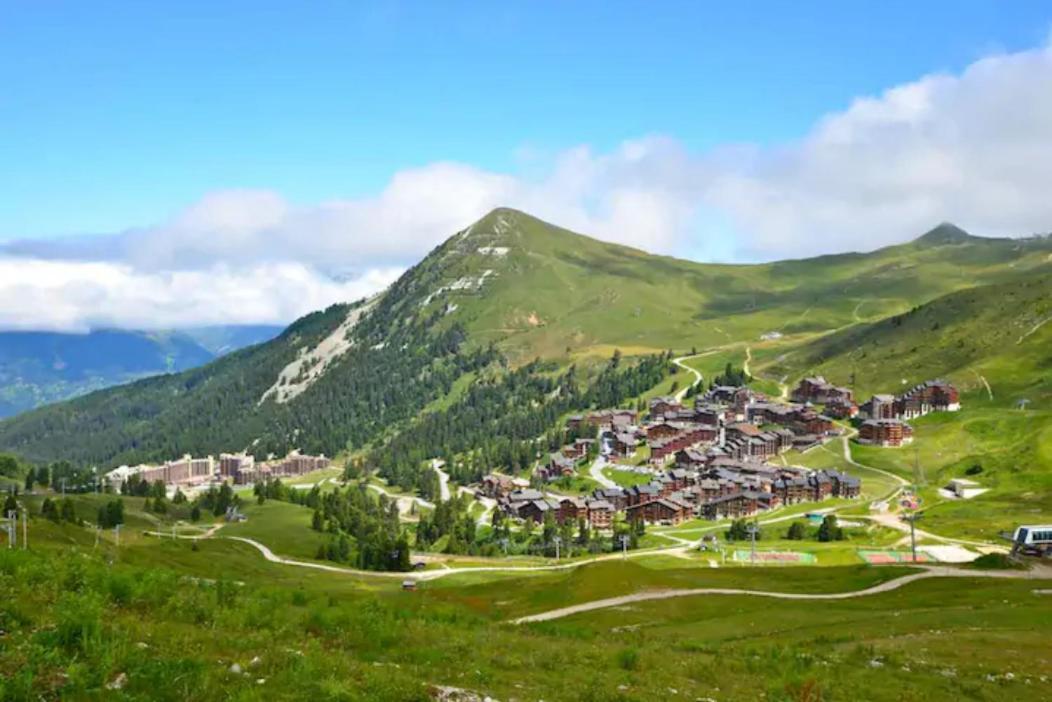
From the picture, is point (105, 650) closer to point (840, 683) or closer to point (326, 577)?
point (840, 683)

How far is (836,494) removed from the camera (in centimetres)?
19550

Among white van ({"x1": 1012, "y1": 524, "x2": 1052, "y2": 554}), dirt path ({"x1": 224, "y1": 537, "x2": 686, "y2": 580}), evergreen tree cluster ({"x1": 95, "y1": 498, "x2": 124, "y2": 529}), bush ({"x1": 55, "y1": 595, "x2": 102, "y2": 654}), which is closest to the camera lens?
bush ({"x1": 55, "y1": 595, "x2": 102, "y2": 654})

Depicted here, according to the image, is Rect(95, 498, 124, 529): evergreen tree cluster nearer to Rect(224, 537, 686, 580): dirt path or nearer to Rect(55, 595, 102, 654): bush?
Rect(224, 537, 686, 580): dirt path

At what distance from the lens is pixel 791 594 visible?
80.4m

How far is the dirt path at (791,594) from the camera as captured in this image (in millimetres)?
74188

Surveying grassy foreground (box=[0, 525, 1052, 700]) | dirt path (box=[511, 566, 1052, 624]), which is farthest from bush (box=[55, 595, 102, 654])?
dirt path (box=[511, 566, 1052, 624])

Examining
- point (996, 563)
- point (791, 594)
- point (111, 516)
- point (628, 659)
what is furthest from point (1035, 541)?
point (111, 516)

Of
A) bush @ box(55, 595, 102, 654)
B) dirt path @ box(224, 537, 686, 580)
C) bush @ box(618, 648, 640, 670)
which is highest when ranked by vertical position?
bush @ box(55, 595, 102, 654)

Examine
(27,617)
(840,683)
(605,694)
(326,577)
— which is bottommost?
(326,577)

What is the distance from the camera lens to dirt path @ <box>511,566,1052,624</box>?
74.2m

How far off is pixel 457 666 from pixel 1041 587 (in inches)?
2812

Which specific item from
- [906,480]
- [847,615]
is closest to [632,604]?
[847,615]

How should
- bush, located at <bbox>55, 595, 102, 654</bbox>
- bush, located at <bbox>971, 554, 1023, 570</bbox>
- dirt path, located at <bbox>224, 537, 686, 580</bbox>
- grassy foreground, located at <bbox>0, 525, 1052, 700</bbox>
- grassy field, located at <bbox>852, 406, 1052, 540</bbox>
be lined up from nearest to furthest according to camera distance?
grassy foreground, located at <bbox>0, 525, 1052, 700</bbox> → bush, located at <bbox>55, 595, 102, 654</bbox> → bush, located at <bbox>971, 554, 1023, 570</bbox> → dirt path, located at <bbox>224, 537, 686, 580</bbox> → grassy field, located at <bbox>852, 406, 1052, 540</bbox>

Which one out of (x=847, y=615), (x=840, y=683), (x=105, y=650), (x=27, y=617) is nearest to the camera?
(x=105, y=650)
